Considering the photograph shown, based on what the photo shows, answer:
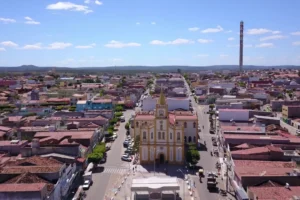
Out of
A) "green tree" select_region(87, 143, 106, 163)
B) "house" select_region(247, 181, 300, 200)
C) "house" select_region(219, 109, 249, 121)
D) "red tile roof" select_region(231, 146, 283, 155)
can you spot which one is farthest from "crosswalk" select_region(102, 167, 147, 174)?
"house" select_region(219, 109, 249, 121)

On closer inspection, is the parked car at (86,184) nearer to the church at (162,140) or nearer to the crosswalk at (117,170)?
the crosswalk at (117,170)

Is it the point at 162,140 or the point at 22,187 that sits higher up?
the point at 162,140

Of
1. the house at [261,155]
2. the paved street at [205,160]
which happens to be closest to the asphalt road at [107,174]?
the paved street at [205,160]

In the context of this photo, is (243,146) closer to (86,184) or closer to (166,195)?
(166,195)

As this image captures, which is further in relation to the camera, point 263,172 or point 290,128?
point 290,128

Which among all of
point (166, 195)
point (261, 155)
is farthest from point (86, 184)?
point (261, 155)

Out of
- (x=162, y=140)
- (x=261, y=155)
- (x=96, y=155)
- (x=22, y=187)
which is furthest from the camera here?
(x=162, y=140)

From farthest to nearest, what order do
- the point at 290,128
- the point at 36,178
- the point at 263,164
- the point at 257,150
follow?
1. the point at 290,128
2. the point at 257,150
3. the point at 263,164
4. the point at 36,178

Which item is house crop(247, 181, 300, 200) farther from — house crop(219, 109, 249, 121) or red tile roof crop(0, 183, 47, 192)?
house crop(219, 109, 249, 121)

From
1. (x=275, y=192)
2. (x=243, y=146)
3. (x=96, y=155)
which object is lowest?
(x=96, y=155)

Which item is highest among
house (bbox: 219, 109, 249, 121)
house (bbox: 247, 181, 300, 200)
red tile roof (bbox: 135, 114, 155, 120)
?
red tile roof (bbox: 135, 114, 155, 120)
